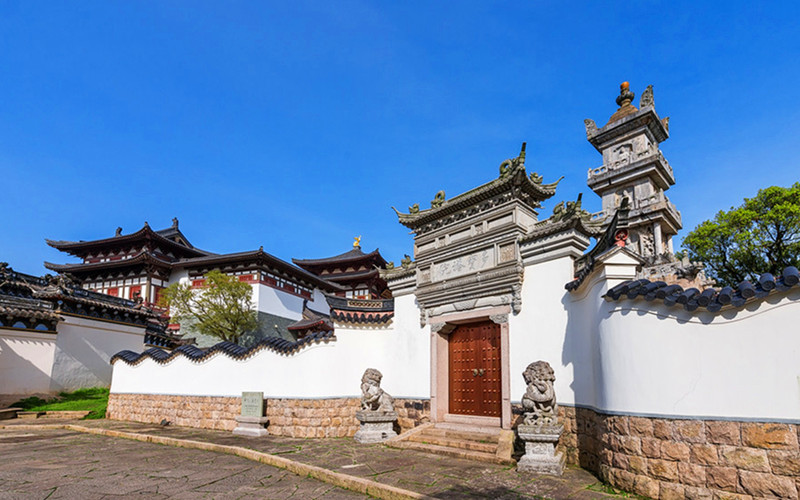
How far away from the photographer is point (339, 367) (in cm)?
1003

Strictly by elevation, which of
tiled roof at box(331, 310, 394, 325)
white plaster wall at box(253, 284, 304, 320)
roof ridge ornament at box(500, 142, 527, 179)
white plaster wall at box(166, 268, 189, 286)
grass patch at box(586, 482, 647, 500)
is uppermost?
white plaster wall at box(166, 268, 189, 286)

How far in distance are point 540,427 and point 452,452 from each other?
173 cm

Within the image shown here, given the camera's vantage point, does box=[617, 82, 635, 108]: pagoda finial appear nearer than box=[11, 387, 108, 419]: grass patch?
No

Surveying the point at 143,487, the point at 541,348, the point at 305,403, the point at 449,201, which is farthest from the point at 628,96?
the point at 143,487

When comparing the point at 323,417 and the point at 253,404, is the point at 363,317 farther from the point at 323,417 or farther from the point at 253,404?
the point at 253,404

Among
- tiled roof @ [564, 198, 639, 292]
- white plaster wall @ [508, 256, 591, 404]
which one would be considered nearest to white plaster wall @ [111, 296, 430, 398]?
white plaster wall @ [508, 256, 591, 404]

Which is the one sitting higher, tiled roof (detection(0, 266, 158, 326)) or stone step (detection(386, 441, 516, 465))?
tiled roof (detection(0, 266, 158, 326))

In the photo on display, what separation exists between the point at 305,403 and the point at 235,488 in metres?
4.11

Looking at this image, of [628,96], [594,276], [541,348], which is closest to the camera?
[594,276]

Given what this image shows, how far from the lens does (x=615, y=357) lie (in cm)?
555

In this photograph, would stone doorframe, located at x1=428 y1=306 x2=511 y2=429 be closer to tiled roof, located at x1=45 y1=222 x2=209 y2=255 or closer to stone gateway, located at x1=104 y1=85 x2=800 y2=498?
stone gateway, located at x1=104 y1=85 x2=800 y2=498

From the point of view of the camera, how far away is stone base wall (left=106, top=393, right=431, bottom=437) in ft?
31.5

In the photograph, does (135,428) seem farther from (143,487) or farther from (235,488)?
(235,488)

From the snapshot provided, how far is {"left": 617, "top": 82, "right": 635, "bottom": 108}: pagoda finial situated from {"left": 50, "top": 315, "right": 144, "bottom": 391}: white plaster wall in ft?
91.8
